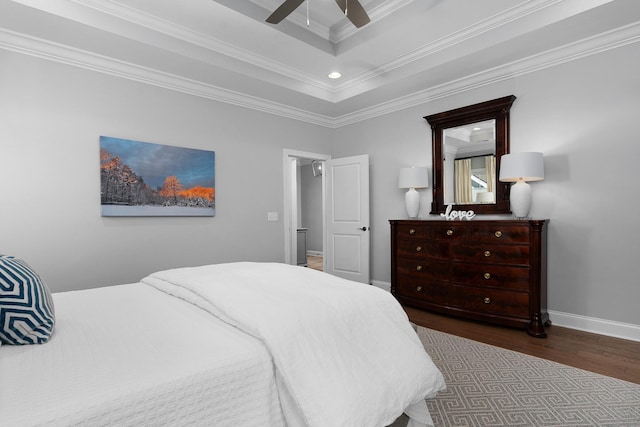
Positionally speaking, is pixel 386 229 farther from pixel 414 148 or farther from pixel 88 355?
pixel 88 355

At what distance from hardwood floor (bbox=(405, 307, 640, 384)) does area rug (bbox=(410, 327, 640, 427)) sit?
16cm

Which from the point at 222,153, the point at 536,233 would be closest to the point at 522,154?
the point at 536,233

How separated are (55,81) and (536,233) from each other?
4.54 m

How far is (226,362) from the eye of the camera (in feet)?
3.47

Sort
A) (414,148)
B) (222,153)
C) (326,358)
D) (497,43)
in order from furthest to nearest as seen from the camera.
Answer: (414,148), (222,153), (497,43), (326,358)

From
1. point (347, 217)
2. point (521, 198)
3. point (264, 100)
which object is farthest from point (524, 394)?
point (264, 100)

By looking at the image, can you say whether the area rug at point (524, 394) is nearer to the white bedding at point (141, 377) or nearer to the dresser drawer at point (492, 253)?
the dresser drawer at point (492, 253)

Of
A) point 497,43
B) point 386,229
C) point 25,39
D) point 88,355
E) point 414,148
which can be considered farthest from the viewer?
point 386,229

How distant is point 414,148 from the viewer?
438cm

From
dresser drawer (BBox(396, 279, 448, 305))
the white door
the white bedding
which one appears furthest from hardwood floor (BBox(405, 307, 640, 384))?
the white bedding

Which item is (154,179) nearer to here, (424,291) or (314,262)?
(424,291)

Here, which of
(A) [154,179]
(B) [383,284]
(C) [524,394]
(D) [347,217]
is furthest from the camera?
(D) [347,217]

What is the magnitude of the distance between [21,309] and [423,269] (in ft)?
11.2

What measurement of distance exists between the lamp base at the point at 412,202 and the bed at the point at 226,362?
2686 millimetres
